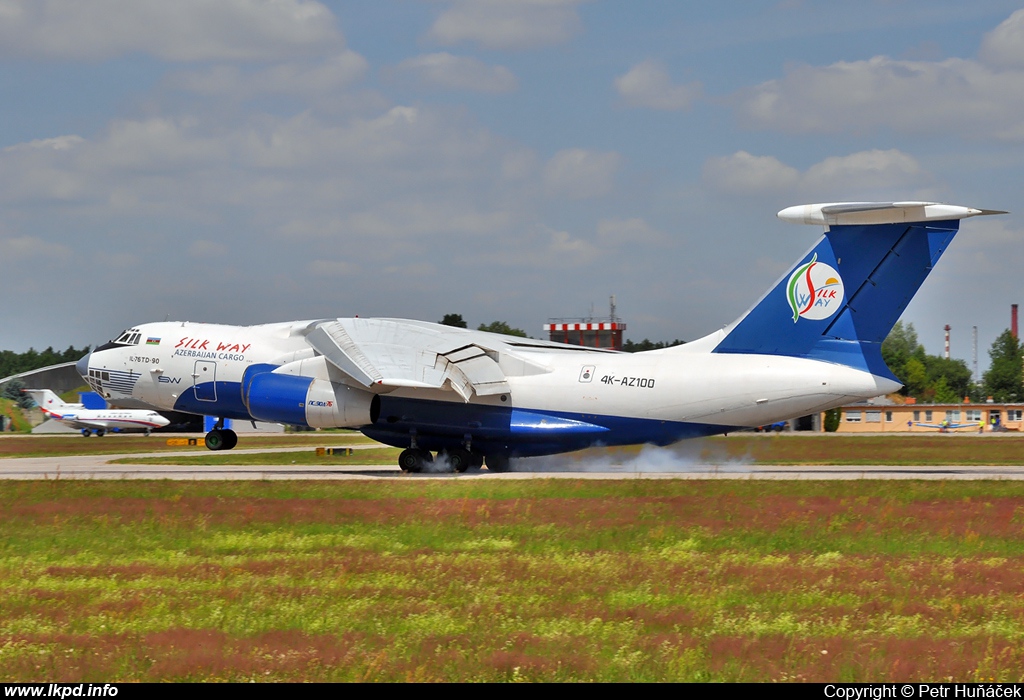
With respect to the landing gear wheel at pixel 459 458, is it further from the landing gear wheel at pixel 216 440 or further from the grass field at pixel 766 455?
the landing gear wheel at pixel 216 440

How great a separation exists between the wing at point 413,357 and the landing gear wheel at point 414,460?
1.80 meters

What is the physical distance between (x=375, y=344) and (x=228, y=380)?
164 inches

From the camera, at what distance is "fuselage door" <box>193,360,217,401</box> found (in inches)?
945

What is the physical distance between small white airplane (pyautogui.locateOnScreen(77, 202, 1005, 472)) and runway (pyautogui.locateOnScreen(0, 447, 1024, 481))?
91 cm

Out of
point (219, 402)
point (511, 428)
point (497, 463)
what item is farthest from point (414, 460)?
point (219, 402)

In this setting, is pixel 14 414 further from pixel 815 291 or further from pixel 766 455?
pixel 815 291

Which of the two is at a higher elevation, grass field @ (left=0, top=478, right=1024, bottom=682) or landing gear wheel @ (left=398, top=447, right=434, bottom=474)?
landing gear wheel @ (left=398, top=447, right=434, bottom=474)

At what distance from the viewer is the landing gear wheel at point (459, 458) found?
22828 millimetres

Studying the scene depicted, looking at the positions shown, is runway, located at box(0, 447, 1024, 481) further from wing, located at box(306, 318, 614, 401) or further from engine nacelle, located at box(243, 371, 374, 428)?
wing, located at box(306, 318, 614, 401)

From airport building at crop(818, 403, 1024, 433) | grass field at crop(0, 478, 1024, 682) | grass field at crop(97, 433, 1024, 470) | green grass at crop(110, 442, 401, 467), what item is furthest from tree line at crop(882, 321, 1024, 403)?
grass field at crop(0, 478, 1024, 682)

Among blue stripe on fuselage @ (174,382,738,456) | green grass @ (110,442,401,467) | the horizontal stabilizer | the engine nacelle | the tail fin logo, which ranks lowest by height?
green grass @ (110,442,401,467)

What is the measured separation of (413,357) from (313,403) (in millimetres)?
2340

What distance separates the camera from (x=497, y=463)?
2356 centimetres
